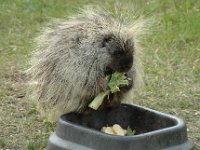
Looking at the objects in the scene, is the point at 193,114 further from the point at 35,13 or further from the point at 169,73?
the point at 35,13

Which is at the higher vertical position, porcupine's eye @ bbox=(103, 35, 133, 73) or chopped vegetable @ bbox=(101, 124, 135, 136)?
porcupine's eye @ bbox=(103, 35, 133, 73)

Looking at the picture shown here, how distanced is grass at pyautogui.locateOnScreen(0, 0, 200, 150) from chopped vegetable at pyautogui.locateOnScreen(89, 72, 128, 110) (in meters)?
0.58

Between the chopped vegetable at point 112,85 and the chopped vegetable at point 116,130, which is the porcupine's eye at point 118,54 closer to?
the chopped vegetable at point 112,85

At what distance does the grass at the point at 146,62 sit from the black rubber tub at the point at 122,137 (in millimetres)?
498

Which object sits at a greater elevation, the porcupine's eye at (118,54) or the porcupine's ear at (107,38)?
the porcupine's ear at (107,38)

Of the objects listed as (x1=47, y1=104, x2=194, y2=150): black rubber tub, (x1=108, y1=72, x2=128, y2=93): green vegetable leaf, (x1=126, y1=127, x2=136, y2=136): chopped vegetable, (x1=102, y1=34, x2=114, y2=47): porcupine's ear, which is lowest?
(x1=126, y1=127, x2=136, y2=136): chopped vegetable

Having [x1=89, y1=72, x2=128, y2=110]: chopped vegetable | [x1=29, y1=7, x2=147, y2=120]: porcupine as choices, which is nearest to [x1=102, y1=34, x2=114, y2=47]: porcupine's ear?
[x1=29, y1=7, x2=147, y2=120]: porcupine

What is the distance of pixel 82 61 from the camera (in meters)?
3.70

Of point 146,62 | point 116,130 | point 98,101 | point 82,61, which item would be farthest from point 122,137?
point 146,62

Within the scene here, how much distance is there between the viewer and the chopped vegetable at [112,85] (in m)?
3.67

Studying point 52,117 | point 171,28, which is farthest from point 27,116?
point 171,28

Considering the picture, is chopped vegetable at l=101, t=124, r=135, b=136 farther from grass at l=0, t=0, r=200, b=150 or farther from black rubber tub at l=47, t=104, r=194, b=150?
grass at l=0, t=0, r=200, b=150

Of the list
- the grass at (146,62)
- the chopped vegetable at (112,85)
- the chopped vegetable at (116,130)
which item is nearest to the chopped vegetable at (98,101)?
the chopped vegetable at (112,85)

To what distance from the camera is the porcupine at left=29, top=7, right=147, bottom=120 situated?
12.2 feet
